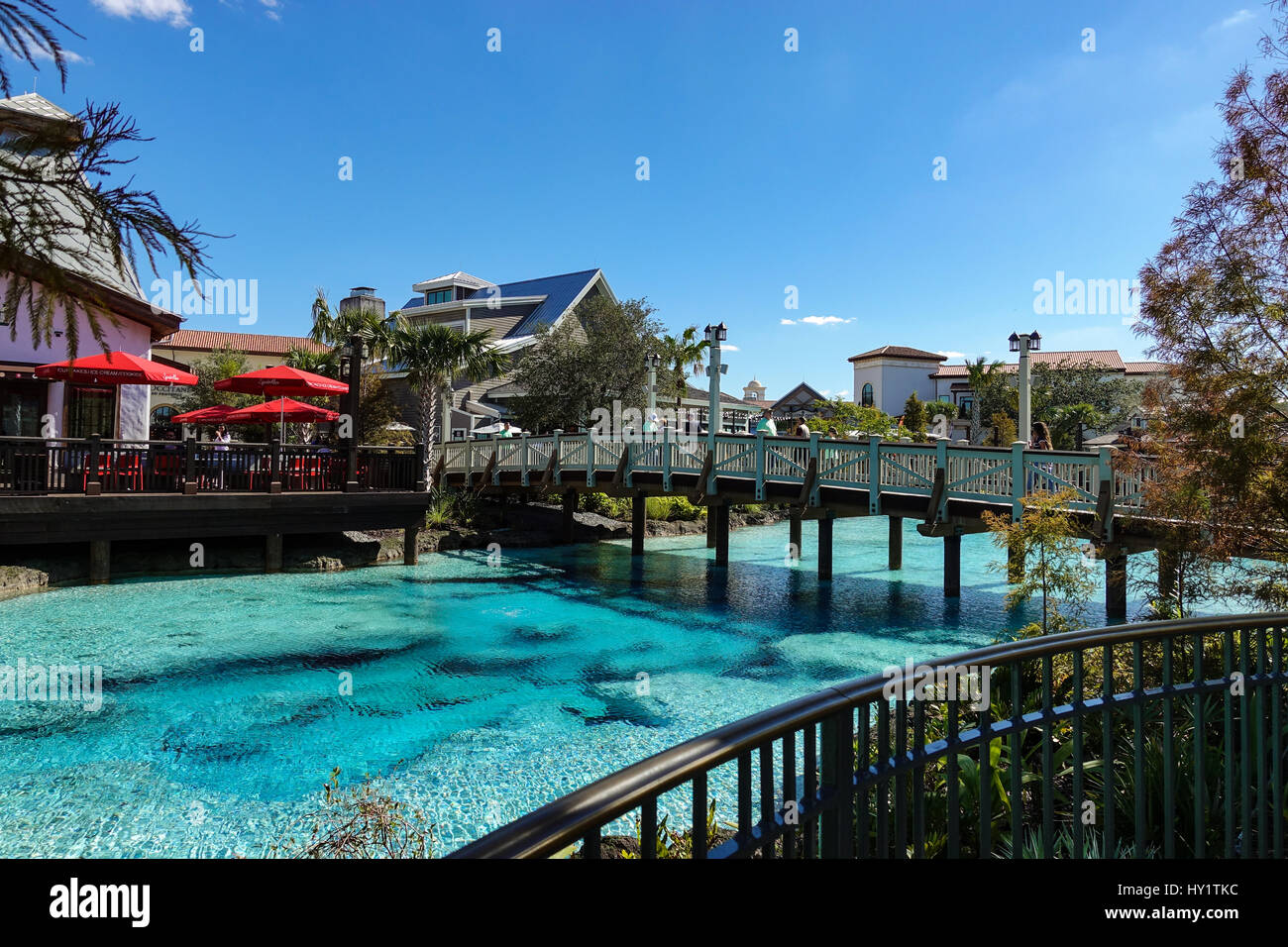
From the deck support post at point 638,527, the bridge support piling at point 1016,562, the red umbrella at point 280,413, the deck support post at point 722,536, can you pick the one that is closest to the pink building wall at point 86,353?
the red umbrella at point 280,413

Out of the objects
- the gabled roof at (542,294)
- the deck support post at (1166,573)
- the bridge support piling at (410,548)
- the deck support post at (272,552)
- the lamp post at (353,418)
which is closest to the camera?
the deck support post at (1166,573)

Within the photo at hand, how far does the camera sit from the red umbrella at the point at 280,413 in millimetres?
20516

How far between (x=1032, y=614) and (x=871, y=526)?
63.3ft

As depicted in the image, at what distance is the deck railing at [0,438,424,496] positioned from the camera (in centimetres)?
1609

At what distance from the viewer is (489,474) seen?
2566 cm

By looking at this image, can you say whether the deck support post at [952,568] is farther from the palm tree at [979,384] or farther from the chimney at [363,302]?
the palm tree at [979,384]

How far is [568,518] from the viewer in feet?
92.3

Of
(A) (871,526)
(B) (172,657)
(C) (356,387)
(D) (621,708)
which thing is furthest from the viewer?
(A) (871,526)

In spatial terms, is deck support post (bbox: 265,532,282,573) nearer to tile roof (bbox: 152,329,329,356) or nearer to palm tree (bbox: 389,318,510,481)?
palm tree (bbox: 389,318,510,481)

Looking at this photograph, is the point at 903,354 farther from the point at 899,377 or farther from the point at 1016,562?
the point at 1016,562

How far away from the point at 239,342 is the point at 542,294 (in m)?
34.3

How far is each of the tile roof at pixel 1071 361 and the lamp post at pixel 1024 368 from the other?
44311mm
